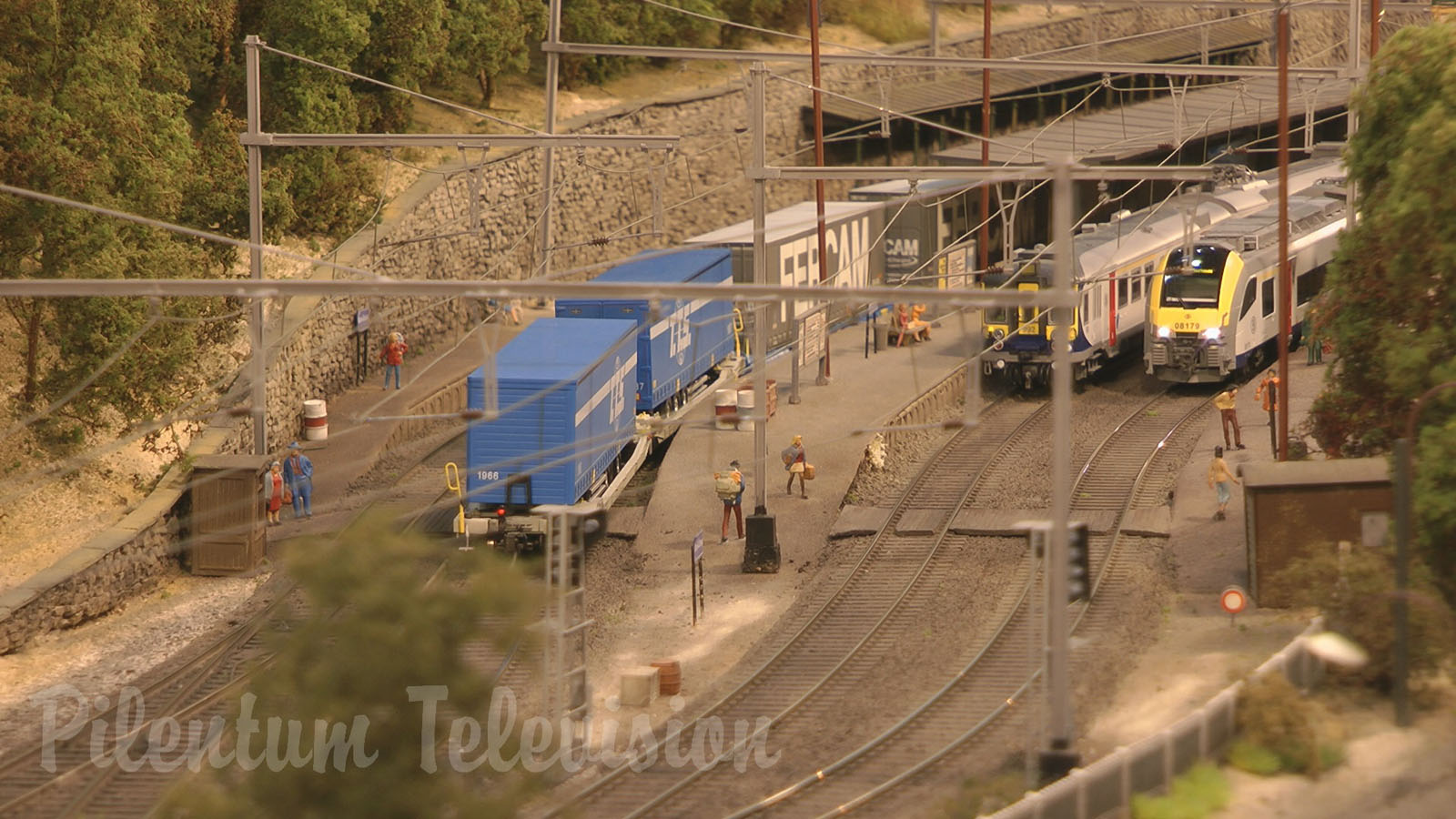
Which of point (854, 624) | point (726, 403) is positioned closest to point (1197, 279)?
point (726, 403)

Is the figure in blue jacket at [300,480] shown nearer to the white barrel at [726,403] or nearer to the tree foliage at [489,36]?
the white barrel at [726,403]

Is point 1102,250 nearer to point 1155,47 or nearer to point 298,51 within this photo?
point 298,51

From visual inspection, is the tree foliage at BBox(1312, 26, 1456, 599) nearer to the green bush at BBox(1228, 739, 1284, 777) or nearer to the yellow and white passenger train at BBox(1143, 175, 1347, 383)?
the green bush at BBox(1228, 739, 1284, 777)

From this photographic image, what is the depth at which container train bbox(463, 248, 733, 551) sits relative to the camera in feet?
80.0

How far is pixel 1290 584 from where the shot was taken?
2122 centimetres

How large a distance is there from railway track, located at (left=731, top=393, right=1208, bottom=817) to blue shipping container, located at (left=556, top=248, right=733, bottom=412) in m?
7.57

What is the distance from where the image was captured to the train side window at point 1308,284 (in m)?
35.1

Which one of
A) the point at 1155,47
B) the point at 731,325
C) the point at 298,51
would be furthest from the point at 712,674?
the point at 1155,47

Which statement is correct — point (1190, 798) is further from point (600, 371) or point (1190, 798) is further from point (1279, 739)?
point (600, 371)

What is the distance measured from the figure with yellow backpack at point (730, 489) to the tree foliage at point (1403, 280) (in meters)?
8.26

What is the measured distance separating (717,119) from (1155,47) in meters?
21.4

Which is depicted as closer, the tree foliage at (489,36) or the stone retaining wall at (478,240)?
the stone retaining wall at (478,240)

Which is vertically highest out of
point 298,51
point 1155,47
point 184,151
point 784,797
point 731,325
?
point 1155,47

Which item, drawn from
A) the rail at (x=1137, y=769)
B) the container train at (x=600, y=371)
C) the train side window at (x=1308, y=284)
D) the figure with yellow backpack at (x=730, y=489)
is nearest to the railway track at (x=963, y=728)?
the rail at (x=1137, y=769)
